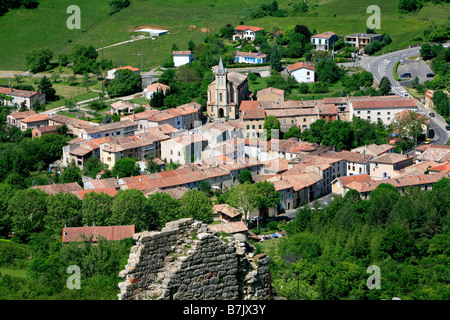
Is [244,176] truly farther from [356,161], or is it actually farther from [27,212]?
[27,212]

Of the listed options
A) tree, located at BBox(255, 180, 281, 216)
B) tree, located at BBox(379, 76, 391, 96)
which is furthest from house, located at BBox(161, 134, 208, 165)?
tree, located at BBox(379, 76, 391, 96)

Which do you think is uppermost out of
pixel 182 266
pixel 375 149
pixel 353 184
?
pixel 182 266

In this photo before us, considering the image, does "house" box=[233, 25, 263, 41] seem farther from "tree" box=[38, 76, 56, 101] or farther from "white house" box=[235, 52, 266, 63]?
"tree" box=[38, 76, 56, 101]

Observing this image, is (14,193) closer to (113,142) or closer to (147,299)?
(113,142)

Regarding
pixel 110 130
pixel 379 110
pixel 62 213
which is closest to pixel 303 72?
pixel 379 110

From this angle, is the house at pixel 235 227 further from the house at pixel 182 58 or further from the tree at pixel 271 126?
the house at pixel 182 58

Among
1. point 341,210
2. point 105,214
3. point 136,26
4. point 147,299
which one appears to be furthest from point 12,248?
point 136,26
